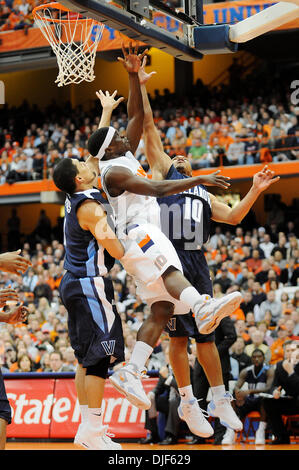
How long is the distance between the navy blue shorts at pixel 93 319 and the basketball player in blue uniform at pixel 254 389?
5.77m

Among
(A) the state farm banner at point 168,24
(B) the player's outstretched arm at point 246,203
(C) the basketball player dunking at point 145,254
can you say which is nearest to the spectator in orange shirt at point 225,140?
(A) the state farm banner at point 168,24

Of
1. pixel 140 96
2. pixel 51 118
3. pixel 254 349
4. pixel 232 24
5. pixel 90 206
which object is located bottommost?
pixel 254 349

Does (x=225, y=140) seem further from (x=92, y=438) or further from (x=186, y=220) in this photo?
→ (x=92, y=438)

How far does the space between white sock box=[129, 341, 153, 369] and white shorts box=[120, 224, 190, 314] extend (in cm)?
41

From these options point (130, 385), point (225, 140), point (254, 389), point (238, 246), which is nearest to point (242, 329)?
point (254, 389)

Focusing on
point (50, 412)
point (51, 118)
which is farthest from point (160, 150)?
point (51, 118)

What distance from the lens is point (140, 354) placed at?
21.4 ft

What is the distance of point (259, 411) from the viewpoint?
12172mm

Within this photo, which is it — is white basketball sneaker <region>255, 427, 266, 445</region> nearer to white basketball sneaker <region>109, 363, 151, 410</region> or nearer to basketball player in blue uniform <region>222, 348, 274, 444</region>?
basketball player in blue uniform <region>222, 348, 274, 444</region>

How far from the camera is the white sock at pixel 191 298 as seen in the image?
620cm

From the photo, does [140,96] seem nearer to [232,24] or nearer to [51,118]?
[232,24]

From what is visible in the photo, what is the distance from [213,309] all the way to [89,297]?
128 centimetres

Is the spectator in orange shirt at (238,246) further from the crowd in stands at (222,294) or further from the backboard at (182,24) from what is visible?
the backboard at (182,24)

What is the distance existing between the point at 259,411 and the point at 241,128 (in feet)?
35.2
